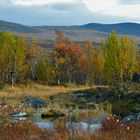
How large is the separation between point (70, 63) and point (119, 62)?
3060 centimetres

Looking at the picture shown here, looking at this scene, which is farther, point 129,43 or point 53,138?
point 129,43

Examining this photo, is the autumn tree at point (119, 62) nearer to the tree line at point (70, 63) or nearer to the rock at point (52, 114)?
the tree line at point (70, 63)

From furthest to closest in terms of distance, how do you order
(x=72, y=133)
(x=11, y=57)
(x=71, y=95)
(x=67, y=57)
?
(x=67, y=57), (x=11, y=57), (x=71, y=95), (x=72, y=133)

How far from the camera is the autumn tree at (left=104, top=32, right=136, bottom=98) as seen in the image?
59.4 metres

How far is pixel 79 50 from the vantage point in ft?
300

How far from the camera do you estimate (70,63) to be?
294 ft

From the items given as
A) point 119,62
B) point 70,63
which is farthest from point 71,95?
point 70,63

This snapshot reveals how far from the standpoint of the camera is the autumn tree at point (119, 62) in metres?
59.4

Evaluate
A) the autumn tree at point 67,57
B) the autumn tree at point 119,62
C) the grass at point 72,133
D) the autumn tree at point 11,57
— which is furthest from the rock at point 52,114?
the autumn tree at point 67,57

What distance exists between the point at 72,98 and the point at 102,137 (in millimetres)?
41235

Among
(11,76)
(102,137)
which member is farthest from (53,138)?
(11,76)

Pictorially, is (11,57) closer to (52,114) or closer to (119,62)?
(119,62)

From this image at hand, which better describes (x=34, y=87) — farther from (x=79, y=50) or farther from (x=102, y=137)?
(x=102, y=137)

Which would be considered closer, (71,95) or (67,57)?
(71,95)
